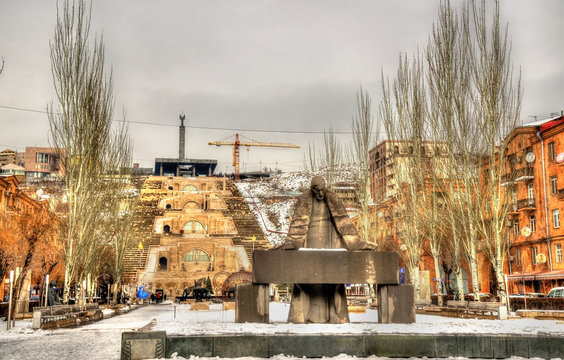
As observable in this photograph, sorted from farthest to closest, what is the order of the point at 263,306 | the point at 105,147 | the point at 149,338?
the point at 105,147, the point at 263,306, the point at 149,338

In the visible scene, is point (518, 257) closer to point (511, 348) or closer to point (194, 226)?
point (511, 348)

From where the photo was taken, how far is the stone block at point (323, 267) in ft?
35.7

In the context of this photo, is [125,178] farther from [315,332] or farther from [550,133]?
[315,332]

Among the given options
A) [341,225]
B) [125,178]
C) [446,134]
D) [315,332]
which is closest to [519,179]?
[446,134]

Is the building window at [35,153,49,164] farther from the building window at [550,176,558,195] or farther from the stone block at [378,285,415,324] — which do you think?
the stone block at [378,285,415,324]

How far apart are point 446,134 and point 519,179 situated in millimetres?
19945

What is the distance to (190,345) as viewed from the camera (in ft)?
28.1

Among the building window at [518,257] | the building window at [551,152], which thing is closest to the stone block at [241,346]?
the building window at [551,152]

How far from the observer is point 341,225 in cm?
1169

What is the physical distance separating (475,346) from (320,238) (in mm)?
4074

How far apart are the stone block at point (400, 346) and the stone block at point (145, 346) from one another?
289 cm

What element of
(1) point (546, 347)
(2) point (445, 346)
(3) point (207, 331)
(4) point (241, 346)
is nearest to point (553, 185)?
(1) point (546, 347)

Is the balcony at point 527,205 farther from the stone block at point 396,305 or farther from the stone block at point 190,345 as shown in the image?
the stone block at point 190,345

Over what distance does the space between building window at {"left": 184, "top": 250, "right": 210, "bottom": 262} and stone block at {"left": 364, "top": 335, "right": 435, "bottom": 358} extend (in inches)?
2449
